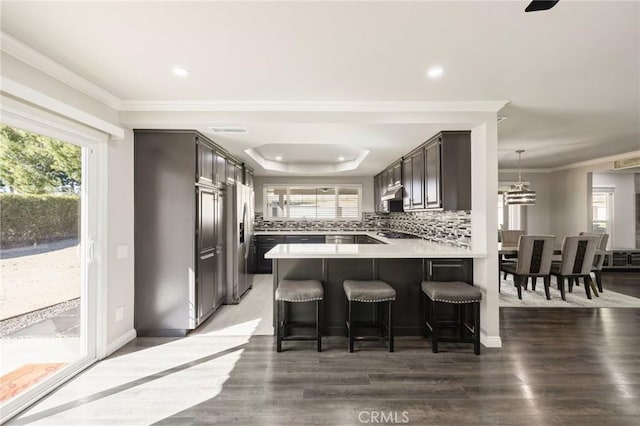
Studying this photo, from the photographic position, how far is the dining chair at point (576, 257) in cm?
452

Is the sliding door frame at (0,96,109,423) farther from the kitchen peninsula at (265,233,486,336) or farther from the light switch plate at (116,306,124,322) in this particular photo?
the kitchen peninsula at (265,233,486,336)

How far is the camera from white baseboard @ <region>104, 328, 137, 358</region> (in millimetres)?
2767

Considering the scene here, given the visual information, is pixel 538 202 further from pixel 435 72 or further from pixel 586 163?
pixel 435 72

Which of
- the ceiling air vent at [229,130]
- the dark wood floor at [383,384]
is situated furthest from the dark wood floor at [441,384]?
the ceiling air vent at [229,130]

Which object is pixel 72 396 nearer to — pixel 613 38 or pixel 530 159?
pixel 613 38

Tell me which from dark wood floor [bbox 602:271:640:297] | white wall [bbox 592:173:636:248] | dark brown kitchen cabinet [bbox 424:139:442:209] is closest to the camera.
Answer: dark brown kitchen cabinet [bbox 424:139:442:209]

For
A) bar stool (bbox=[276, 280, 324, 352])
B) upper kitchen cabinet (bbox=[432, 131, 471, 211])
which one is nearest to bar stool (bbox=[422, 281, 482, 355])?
upper kitchen cabinet (bbox=[432, 131, 471, 211])

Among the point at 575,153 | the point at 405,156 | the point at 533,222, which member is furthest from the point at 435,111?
the point at 533,222

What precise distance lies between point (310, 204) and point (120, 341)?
4.91m

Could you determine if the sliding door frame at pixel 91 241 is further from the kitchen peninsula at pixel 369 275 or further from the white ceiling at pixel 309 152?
the white ceiling at pixel 309 152

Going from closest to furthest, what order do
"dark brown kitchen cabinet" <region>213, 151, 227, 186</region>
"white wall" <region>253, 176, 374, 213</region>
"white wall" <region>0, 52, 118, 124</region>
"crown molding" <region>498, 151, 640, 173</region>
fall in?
"white wall" <region>0, 52, 118, 124</region>, "dark brown kitchen cabinet" <region>213, 151, 227, 186</region>, "crown molding" <region>498, 151, 640, 173</region>, "white wall" <region>253, 176, 374, 213</region>

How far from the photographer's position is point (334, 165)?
675cm

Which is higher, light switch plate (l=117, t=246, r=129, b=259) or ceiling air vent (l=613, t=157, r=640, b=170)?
ceiling air vent (l=613, t=157, r=640, b=170)

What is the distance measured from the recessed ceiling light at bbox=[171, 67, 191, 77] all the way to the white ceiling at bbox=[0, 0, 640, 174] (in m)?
0.06
